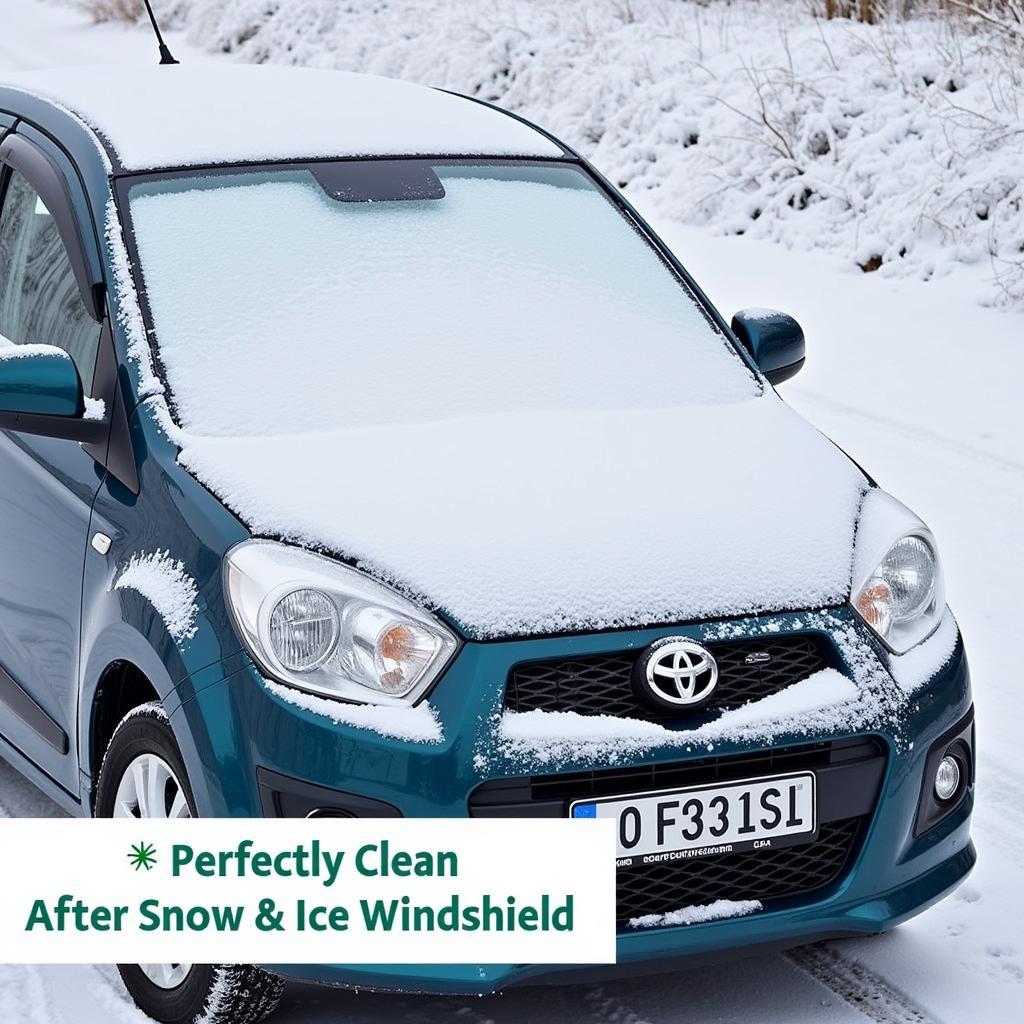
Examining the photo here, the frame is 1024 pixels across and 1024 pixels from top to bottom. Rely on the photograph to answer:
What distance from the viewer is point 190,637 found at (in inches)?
115

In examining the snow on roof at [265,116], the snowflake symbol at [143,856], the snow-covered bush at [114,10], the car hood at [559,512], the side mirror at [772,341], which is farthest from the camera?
the snow-covered bush at [114,10]

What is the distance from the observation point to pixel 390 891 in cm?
279

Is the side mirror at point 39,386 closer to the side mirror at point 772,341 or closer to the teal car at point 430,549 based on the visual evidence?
the teal car at point 430,549

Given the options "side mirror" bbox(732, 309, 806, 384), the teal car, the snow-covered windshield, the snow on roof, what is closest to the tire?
the teal car

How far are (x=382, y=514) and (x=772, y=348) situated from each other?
146 centimetres

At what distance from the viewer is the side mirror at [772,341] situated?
164 inches

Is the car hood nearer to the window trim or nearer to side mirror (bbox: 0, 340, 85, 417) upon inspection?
side mirror (bbox: 0, 340, 85, 417)

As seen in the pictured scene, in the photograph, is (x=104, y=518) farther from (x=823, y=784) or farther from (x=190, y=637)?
(x=823, y=784)

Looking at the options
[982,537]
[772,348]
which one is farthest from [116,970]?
[982,537]

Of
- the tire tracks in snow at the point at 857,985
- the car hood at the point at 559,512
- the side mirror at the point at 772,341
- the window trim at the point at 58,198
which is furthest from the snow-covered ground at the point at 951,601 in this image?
the window trim at the point at 58,198

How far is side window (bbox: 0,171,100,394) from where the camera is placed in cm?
370

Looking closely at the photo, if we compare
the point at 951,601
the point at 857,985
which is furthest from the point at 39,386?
the point at 951,601

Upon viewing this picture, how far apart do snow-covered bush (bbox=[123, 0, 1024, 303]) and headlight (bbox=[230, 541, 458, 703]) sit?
6.23 metres

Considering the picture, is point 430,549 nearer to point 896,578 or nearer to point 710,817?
point 710,817
